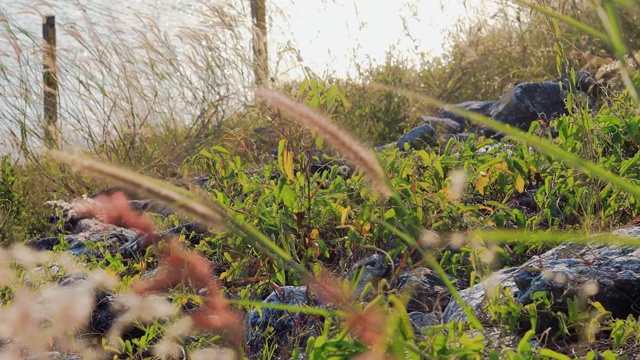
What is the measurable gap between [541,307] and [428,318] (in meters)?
0.35

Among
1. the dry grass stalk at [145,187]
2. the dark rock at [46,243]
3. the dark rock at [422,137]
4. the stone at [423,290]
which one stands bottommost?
the dark rock at [46,243]

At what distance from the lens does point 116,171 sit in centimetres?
110

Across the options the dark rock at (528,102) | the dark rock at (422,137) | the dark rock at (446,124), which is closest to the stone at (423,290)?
the dark rock at (422,137)

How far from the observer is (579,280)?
204 cm

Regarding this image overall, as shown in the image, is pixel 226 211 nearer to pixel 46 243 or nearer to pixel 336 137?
pixel 336 137

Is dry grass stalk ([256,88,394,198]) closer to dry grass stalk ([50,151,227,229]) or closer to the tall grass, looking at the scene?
the tall grass

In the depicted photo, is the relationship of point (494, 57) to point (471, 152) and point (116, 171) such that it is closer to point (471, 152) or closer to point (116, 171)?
point (471, 152)

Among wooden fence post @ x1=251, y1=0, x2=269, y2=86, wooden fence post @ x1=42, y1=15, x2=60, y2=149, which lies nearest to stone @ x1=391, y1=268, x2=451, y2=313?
wooden fence post @ x1=251, y1=0, x2=269, y2=86

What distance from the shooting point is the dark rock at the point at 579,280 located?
2027 mm

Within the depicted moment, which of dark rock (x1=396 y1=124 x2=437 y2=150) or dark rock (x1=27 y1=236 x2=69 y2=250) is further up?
dark rock (x1=396 y1=124 x2=437 y2=150)

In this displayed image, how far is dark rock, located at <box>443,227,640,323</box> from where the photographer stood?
2.03m

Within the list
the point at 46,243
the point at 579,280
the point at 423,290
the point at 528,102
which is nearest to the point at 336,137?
the point at 579,280

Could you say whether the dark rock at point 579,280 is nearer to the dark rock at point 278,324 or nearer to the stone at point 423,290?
the stone at point 423,290

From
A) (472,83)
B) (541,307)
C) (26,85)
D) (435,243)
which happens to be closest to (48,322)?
(435,243)
